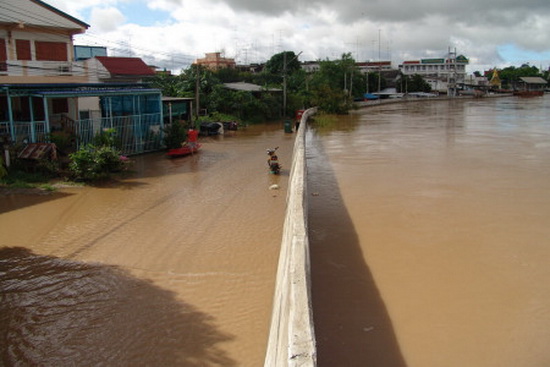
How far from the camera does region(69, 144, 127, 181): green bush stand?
540 inches

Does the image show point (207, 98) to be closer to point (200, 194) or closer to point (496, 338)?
point (200, 194)

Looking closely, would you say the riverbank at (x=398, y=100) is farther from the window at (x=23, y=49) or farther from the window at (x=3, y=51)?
the window at (x=3, y=51)

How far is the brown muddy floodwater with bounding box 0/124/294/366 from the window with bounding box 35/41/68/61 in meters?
8.69

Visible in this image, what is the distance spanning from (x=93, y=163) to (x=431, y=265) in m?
9.72

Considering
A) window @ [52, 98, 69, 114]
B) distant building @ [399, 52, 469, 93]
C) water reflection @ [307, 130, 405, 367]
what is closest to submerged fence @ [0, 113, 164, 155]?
window @ [52, 98, 69, 114]

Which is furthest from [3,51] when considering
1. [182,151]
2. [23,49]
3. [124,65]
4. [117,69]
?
[124,65]

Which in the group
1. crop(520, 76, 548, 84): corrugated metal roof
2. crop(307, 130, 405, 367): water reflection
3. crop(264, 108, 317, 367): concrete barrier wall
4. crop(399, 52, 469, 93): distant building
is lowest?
crop(307, 130, 405, 367): water reflection

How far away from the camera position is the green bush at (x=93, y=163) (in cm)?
1372

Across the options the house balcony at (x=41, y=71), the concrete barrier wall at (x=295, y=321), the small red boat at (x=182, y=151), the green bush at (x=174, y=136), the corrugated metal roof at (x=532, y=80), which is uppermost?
the corrugated metal roof at (x=532, y=80)

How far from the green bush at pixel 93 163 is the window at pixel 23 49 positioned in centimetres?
678

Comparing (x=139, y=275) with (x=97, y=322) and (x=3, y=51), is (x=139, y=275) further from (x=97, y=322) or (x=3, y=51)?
(x=3, y=51)

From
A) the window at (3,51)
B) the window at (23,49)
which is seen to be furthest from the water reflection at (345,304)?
the window at (23,49)

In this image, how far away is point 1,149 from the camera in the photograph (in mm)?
13773

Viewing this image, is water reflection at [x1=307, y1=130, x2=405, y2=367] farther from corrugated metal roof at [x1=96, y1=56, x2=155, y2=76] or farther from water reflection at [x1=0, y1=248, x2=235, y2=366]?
corrugated metal roof at [x1=96, y1=56, x2=155, y2=76]
